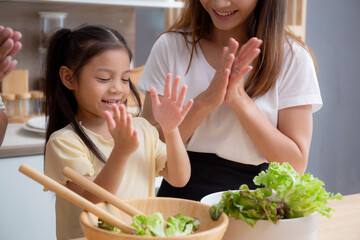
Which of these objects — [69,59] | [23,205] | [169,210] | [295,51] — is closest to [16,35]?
[69,59]

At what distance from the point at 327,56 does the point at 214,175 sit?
2.34 meters

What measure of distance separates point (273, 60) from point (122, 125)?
2.17 ft

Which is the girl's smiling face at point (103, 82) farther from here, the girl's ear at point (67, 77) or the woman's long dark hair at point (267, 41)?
the woman's long dark hair at point (267, 41)

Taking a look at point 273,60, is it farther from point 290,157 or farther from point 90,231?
point 90,231

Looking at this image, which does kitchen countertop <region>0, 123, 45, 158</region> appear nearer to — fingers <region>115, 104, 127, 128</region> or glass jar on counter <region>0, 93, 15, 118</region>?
glass jar on counter <region>0, 93, 15, 118</region>

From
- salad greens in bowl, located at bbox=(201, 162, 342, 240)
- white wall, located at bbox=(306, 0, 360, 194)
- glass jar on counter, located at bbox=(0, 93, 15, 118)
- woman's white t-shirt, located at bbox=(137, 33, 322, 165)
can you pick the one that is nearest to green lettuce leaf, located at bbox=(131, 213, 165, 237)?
salad greens in bowl, located at bbox=(201, 162, 342, 240)

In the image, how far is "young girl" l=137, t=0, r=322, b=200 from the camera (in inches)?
57.4

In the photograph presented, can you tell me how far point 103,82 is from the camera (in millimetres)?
1271

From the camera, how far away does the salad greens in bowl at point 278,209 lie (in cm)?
92

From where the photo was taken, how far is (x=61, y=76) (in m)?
1.34

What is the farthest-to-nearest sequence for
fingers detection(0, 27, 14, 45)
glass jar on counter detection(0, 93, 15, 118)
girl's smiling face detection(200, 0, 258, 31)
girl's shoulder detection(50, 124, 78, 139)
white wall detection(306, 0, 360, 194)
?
white wall detection(306, 0, 360, 194) → glass jar on counter detection(0, 93, 15, 118) → girl's smiling face detection(200, 0, 258, 31) → girl's shoulder detection(50, 124, 78, 139) → fingers detection(0, 27, 14, 45)

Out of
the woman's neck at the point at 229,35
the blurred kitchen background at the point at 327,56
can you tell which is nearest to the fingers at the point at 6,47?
the woman's neck at the point at 229,35

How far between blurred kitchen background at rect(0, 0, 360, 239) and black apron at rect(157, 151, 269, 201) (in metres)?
1.59

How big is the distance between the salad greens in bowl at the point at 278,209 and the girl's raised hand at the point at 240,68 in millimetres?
398
